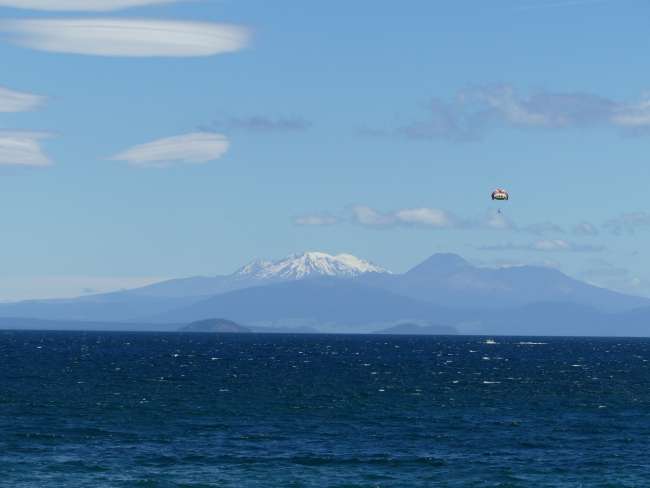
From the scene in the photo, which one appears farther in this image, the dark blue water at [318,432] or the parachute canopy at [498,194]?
the parachute canopy at [498,194]

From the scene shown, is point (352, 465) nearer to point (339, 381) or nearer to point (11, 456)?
point (11, 456)

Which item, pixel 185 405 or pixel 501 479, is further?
pixel 185 405

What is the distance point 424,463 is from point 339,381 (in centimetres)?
7538

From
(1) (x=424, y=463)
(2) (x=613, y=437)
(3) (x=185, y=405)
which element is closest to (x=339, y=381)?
(3) (x=185, y=405)

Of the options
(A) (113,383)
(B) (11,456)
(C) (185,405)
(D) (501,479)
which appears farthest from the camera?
(A) (113,383)

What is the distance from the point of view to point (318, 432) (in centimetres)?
9031

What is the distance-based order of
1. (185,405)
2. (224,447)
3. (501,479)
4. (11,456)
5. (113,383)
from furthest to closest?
(113,383) < (185,405) < (224,447) < (11,456) < (501,479)

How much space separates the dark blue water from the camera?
70.4 metres

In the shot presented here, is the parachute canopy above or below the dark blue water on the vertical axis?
above

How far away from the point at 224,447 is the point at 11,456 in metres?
15.2

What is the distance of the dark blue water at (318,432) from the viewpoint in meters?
70.4

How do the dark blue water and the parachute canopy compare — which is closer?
the dark blue water

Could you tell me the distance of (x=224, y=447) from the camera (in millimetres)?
80625

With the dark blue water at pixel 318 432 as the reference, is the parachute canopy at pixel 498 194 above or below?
above
